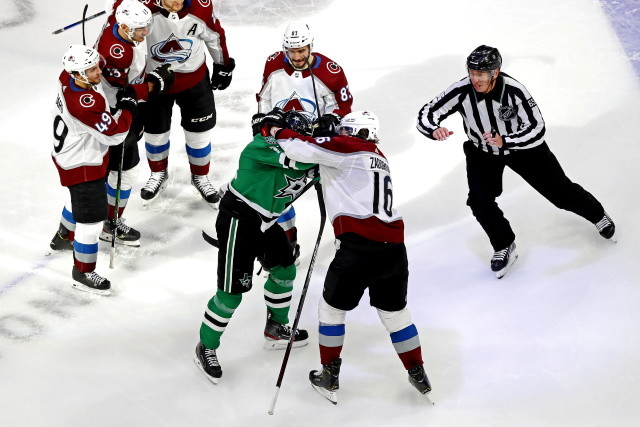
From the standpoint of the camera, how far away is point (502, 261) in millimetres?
5109

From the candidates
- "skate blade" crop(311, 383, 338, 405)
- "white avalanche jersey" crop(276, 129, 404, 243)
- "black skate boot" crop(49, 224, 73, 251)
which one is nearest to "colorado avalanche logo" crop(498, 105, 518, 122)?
"white avalanche jersey" crop(276, 129, 404, 243)

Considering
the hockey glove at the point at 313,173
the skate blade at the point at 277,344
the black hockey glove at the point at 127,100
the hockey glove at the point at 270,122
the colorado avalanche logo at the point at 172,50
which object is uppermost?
the hockey glove at the point at 270,122

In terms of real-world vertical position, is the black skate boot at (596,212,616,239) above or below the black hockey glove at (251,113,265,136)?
below

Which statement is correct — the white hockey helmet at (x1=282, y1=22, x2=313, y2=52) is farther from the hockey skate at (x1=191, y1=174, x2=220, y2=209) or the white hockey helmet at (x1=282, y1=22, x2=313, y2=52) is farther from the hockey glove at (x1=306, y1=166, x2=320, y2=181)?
the hockey skate at (x1=191, y1=174, x2=220, y2=209)

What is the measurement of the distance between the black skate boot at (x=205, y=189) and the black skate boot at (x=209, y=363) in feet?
4.44

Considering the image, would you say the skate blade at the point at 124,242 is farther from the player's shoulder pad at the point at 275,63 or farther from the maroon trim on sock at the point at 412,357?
the maroon trim on sock at the point at 412,357

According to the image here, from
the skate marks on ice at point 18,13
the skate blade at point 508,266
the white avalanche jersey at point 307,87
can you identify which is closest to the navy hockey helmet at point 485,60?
the white avalanche jersey at point 307,87

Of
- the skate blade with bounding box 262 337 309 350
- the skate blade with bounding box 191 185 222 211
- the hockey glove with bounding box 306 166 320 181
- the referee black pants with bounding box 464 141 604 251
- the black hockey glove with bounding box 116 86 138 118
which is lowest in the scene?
the skate blade with bounding box 262 337 309 350

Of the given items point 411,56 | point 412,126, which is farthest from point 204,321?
point 411,56

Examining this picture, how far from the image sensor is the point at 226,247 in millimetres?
4395

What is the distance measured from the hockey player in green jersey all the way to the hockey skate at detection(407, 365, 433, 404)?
71 centimetres

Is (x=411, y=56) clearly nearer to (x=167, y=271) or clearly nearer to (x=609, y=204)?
(x=609, y=204)

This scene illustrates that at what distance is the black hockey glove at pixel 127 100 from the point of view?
16.3ft

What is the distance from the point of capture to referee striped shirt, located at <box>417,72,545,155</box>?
4777 millimetres
